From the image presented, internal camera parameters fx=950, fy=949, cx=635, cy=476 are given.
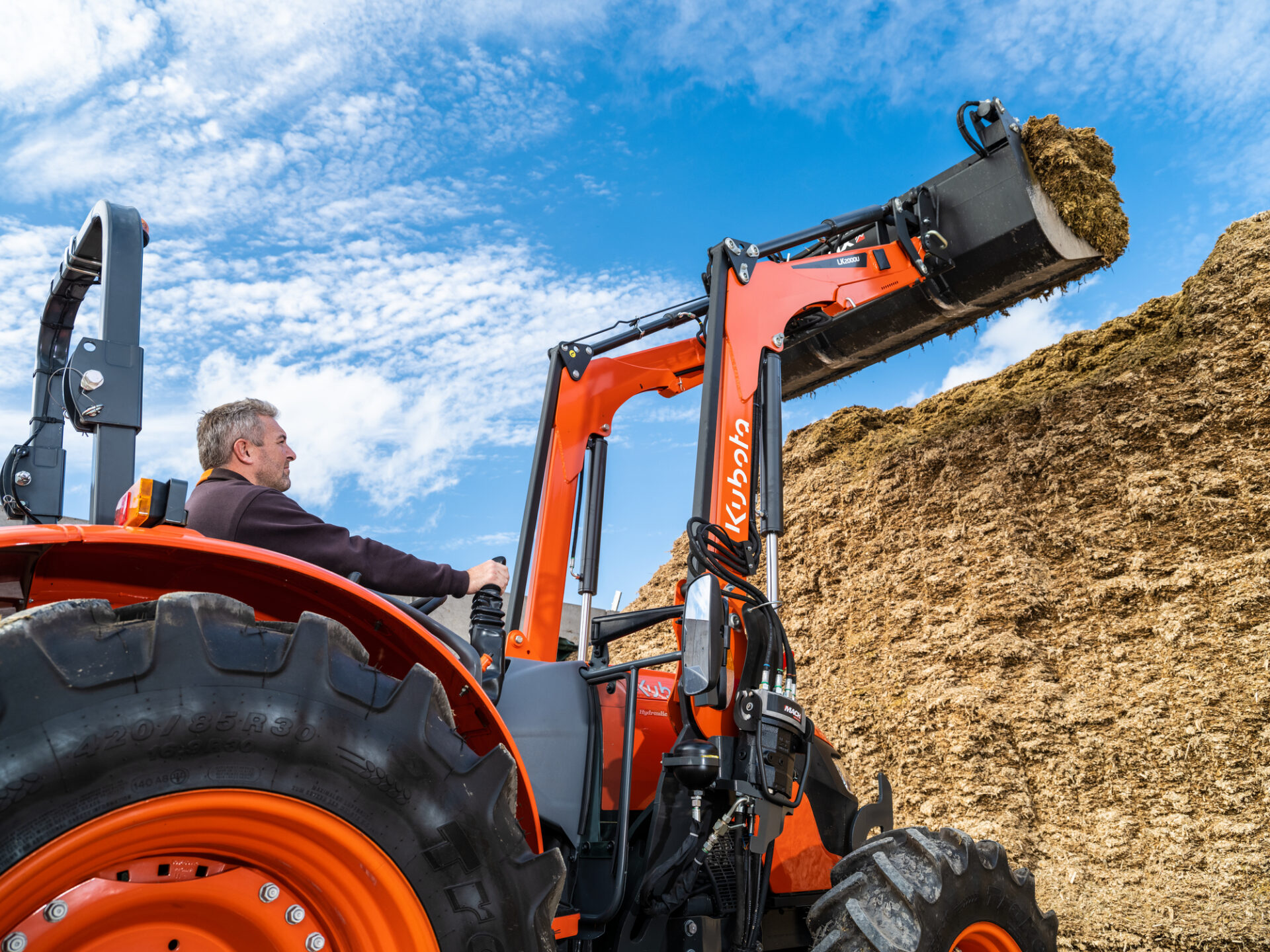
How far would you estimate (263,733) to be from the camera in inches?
60.6

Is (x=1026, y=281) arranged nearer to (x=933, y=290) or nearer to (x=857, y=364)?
(x=933, y=290)

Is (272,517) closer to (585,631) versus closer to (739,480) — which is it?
(739,480)

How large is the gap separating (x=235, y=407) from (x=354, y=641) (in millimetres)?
1298

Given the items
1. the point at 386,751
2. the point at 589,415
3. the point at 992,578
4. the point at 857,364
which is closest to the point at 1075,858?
the point at 992,578

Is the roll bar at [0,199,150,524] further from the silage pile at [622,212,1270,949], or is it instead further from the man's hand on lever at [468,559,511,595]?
the silage pile at [622,212,1270,949]

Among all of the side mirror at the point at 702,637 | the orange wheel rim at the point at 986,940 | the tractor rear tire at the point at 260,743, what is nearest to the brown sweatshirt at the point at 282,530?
the tractor rear tire at the point at 260,743

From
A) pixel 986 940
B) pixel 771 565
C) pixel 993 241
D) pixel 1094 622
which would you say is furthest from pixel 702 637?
pixel 1094 622

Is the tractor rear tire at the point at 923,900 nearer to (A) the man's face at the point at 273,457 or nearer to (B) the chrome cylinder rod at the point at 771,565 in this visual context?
(B) the chrome cylinder rod at the point at 771,565

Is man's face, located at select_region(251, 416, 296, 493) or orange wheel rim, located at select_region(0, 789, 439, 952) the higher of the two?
man's face, located at select_region(251, 416, 296, 493)

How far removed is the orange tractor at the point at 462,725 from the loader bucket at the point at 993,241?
0.10ft

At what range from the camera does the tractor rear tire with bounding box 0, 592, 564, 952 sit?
1371mm

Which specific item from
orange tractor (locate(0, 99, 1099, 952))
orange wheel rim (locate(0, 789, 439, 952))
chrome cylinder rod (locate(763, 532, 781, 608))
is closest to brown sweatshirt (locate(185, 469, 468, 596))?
orange tractor (locate(0, 99, 1099, 952))

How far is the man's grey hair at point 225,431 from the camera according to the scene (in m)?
2.72

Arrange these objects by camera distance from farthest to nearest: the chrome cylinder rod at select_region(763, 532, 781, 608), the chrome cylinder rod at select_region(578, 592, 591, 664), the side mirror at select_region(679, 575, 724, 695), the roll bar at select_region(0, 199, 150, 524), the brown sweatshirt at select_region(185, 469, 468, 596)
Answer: the chrome cylinder rod at select_region(578, 592, 591, 664) → the chrome cylinder rod at select_region(763, 532, 781, 608) → the side mirror at select_region(679, 575, 724, 695) → the brown sweatshirt at select_region(185, 469, 468, 596) → the roll bar at select_region(0, 199, 150, 524)
